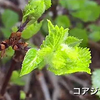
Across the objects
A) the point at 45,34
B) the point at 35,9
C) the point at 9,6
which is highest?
the point at 9,6

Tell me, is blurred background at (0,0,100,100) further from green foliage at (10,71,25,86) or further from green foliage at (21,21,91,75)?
green foliage at (21,21,91,75)

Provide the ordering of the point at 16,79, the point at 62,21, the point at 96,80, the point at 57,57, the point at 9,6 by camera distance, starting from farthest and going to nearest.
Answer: the point at 9,6, the point at 62,21, the point at 16,79, the point at 96,80, the point at 57,57

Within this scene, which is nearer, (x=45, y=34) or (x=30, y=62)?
(x=30, y=62)

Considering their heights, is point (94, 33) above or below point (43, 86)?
above

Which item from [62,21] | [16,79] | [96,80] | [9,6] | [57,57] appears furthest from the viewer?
[9,6]

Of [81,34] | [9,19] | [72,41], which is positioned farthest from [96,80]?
→ [9,19]

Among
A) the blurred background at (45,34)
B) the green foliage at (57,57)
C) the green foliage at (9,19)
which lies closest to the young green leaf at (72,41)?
the green foliage at (57,57)

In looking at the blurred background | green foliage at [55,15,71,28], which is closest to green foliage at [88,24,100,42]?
the blurred background

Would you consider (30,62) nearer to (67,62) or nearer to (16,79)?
(67,62)

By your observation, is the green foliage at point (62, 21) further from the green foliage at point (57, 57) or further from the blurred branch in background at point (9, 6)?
the green foliage at point (57, 57)

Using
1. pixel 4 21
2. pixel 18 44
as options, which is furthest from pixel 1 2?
pixel 18 44
